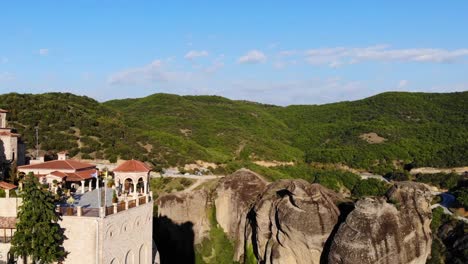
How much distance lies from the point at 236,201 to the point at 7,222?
2156 centimetres

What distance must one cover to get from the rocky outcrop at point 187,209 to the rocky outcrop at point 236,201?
4.33 ft

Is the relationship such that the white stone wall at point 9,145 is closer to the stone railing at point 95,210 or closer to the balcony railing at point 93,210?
the stone railing at point 95,210

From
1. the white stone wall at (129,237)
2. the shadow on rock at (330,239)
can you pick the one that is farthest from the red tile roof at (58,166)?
the shadow on rock at (330,239)

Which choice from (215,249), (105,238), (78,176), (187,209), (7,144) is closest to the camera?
(105,238)

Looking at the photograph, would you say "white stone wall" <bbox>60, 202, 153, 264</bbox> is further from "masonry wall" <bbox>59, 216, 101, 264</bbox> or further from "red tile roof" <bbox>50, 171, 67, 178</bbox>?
"red tile roof" <bbox>50, 171, 67, 178</bbox>

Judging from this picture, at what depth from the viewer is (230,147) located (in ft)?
267

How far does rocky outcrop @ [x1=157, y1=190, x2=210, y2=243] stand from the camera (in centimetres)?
4225

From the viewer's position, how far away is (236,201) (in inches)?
1636

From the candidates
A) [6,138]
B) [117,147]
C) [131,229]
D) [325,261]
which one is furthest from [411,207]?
[117,147]

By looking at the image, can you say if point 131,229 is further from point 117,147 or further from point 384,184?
point 384,184

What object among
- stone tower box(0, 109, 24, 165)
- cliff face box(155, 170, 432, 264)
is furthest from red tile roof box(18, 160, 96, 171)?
cliff face box(155, 170, 432, 264)

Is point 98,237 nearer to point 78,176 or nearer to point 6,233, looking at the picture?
point 6,233

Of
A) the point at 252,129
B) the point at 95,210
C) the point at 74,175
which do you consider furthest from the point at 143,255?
the point at 252,129

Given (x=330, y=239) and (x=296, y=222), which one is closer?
(x=330, y=239)
